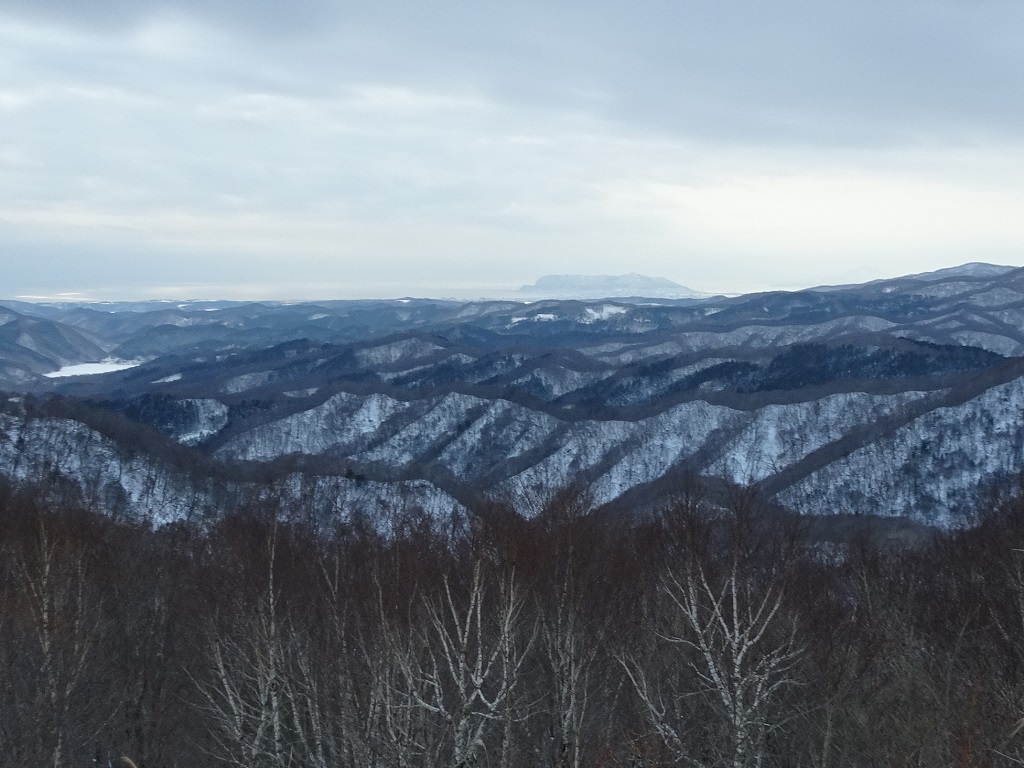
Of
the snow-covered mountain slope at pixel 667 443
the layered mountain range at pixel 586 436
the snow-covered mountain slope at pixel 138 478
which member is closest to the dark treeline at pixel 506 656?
the layered mountain range at pixel 586 436

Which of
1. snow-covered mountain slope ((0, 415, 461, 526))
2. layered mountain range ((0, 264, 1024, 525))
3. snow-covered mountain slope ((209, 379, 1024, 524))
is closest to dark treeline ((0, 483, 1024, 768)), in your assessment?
layered mountain range ((0, 264, 1024, 525))

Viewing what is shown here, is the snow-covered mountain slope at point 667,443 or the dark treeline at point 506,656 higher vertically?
the dark treeline at point 506,656

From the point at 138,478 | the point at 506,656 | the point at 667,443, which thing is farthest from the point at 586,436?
the point at 506,656

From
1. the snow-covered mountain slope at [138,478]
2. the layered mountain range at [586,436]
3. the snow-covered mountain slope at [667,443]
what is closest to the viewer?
the snow-covered mountain slope at [138,478]

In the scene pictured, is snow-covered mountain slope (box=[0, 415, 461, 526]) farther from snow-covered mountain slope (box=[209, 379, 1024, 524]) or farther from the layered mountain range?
snow-covered mountain slope (box=[209, 379, 1024, 524])

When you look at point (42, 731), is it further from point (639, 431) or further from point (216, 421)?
point (216, 421)

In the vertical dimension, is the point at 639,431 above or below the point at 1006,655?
below

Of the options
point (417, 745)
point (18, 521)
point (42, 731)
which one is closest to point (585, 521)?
point (417, 745)

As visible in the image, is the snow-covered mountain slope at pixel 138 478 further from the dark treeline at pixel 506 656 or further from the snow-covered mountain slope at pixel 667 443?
the dark treeline at pixel 506 656

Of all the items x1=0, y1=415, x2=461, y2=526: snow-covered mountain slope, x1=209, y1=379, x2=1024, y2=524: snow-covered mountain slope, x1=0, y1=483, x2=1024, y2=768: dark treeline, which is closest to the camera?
x1=0, y1=483, x2=1024, y2=768: dark treeline
